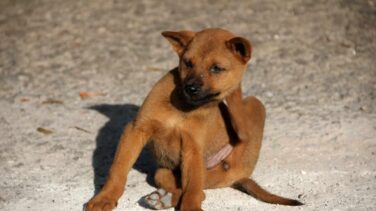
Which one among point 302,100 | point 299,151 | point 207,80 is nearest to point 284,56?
point 302,100

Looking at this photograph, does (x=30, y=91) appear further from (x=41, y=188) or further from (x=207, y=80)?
(x=207, y=80)

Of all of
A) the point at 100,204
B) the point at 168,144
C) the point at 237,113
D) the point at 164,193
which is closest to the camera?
the point at 100,204

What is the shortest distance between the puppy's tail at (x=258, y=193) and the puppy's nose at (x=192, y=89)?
3.66ft

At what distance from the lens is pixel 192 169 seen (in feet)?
22.5

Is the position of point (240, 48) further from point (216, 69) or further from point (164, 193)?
point (164, 193)

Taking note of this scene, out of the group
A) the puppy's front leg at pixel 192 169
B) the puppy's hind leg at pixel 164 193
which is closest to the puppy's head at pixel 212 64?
the puppy's front leg at pixel 192 169

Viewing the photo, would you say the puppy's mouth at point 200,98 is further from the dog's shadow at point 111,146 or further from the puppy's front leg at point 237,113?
the dog's shadow at point 111,146

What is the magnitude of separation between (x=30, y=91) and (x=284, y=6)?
503cm

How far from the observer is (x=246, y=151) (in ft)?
25.2

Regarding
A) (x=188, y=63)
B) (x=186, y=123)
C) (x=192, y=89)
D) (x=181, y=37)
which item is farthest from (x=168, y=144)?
(x=181, y=37)

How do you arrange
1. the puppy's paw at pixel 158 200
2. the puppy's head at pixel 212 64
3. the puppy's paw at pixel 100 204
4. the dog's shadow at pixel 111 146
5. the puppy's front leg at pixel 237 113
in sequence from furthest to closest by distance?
1. the dog's shadow at pixel 111 146
2. the puppy's front leg at pixel 237 113
3. the puppy's head at pixel 212 64
4. the puppy's paw at pixel 158 200
5. the puppy's paw at pixel 100 204

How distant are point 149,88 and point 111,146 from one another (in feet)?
7.02

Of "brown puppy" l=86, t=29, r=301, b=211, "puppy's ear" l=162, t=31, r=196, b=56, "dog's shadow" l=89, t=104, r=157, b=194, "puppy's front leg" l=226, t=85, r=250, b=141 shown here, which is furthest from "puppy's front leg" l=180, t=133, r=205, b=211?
"puppy's ear" l=162, t=31, r=196, b=56

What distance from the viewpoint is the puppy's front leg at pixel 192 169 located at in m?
6.75
